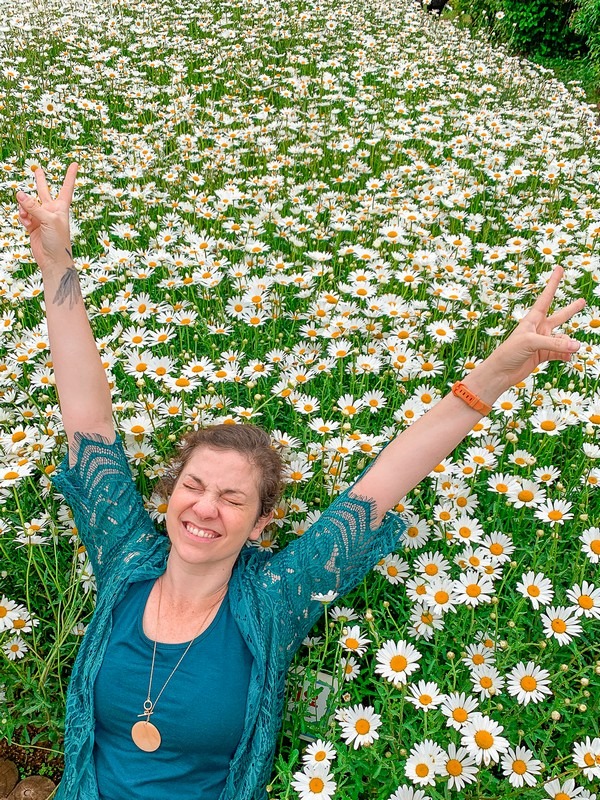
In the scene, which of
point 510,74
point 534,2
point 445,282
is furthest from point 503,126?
point 534,2

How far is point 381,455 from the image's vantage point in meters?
1.79

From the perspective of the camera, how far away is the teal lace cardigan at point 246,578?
1.49 m

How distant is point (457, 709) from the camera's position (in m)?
1.50

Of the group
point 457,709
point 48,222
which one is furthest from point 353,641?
point 48,222

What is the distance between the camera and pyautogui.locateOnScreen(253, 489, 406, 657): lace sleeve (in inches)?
66.1

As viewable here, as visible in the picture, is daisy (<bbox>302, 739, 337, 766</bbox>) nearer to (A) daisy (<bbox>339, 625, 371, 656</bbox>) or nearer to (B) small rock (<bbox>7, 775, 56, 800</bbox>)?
(A) daisy (<bbox>339, 625, 371, 656</bbox>)

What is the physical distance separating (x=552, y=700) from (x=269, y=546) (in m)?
0.85

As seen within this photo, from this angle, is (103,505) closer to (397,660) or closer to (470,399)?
(397,660)

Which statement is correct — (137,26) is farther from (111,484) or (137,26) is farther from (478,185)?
(111,484)

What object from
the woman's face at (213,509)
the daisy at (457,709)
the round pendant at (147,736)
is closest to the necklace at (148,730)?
the round pendant at (147,736)

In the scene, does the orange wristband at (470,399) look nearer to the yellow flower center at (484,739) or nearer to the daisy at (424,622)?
the daisy at (424,622)

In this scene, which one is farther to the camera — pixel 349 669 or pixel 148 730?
pixel 349 669

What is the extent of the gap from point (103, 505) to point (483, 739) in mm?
1091

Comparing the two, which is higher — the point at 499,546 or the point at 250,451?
the point at 250,451
